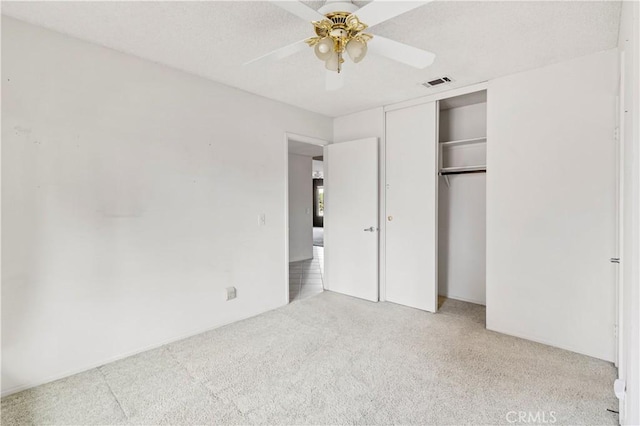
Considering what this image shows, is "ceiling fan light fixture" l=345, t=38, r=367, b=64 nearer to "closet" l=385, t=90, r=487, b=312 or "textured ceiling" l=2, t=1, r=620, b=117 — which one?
"textured ceiling" l=2, t=1, r=620, b=117

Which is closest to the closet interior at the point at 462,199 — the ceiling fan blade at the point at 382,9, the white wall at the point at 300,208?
the ceiling fan blade at the point at 382,9

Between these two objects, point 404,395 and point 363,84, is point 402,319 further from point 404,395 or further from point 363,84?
point 363,84

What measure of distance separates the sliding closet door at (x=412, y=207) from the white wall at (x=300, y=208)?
2.82 meters

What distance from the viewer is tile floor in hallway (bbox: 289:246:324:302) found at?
4.09 meters

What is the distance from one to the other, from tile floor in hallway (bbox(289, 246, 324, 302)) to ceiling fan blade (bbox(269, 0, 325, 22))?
3058 mm

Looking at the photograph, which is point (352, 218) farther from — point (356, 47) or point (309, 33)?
point (356, 47)

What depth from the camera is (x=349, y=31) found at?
1622 mm

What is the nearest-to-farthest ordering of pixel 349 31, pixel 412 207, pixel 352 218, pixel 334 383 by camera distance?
pixel 349 31, pixel 334 383, pixel 412 207, pixel 352 218

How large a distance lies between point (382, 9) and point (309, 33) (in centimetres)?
80

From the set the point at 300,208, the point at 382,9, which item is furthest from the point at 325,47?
the point at 300,208

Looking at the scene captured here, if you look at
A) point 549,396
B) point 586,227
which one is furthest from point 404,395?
point 586,227

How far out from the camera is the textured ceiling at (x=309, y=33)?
1809 millimetres

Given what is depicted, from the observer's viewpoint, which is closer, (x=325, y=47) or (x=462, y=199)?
(x=325, y=47)

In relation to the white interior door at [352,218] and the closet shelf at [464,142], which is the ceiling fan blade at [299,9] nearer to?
the white interior door at [352,218]
